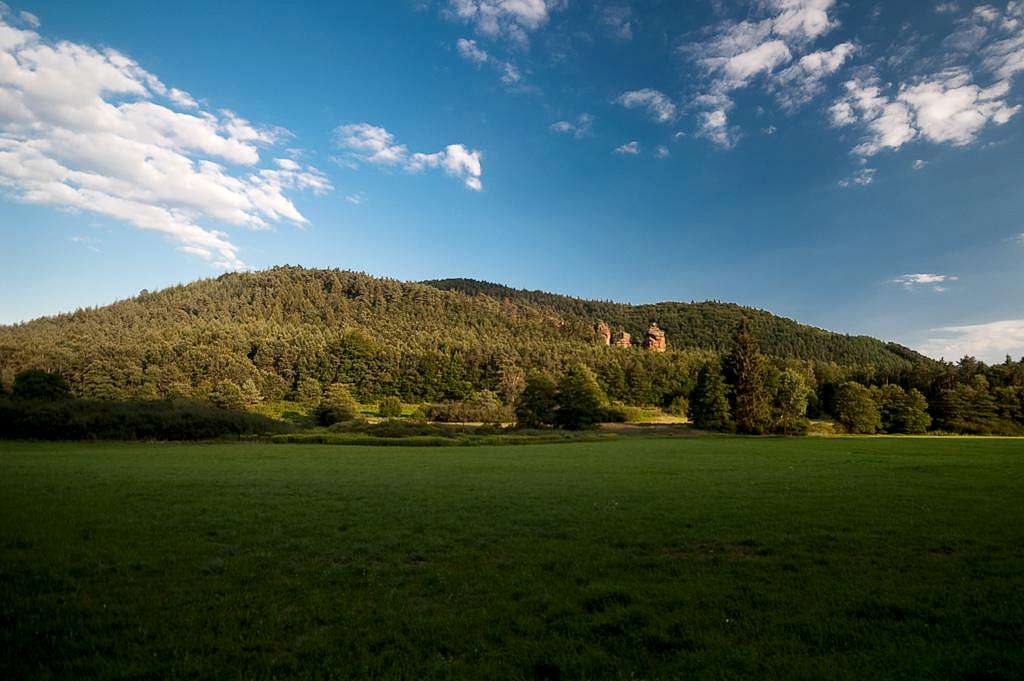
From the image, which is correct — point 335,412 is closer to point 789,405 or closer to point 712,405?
point 712,405

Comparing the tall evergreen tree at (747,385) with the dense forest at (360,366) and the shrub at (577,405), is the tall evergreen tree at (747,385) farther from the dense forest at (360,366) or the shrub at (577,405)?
the shrub at (577,405)

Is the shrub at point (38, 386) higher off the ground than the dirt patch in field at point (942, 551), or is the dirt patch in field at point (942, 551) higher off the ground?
the shrub at point (38, 386)

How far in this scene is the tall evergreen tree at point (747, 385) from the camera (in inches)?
2975

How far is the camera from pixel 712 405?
7981 centimetres

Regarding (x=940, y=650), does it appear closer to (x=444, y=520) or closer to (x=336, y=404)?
(x=444, y=520)

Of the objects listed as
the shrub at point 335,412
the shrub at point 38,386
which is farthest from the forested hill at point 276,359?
the shrub at point 335,412

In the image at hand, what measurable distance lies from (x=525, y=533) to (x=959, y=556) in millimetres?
8964

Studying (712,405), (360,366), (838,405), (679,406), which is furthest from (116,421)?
(679,406)

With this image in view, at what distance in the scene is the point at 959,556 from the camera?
32.9ft

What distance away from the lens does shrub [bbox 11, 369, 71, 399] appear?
73.0 m

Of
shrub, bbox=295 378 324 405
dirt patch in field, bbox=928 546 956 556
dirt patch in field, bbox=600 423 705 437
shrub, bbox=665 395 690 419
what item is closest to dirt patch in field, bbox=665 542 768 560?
dirt patch in field, bbox=928 546 956 556

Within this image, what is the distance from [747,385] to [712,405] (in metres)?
6.01

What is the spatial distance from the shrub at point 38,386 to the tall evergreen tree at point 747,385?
10096cm

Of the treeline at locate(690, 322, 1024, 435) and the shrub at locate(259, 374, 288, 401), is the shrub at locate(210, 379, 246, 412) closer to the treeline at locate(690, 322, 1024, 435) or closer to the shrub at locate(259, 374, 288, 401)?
the shrub at locate(259, 374, 288, 401)
